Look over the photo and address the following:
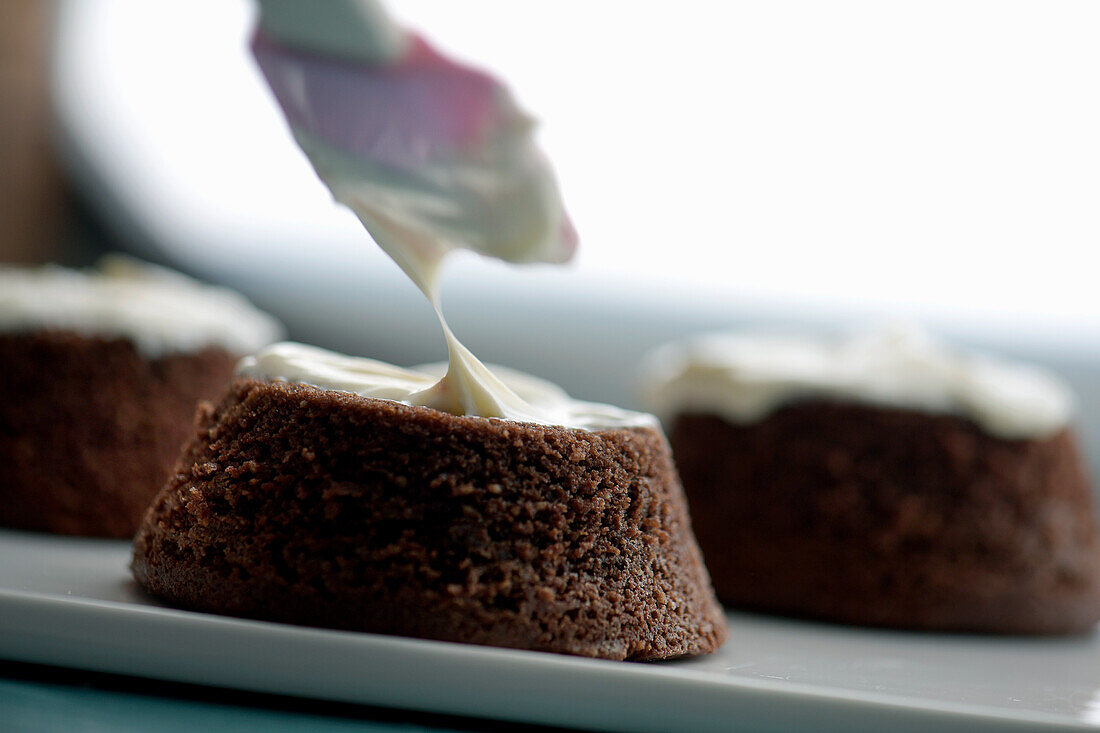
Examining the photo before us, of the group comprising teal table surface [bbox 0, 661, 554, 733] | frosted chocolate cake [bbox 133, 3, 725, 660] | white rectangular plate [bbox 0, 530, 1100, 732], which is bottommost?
teal table surface [bbox 0, 661, 554, 733]

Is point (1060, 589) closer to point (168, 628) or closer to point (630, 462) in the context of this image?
point (630, 462)

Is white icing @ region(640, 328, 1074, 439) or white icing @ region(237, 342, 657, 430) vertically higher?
white icing @ region(237, 342, 657, 430)

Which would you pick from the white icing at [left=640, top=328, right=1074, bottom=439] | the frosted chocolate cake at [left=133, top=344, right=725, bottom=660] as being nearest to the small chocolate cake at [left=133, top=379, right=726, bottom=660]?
the frosted chocolate cake at [left=133, top=344, right=725, bottom=660]

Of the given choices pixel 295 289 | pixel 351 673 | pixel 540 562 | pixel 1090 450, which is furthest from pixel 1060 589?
pixel 295 289

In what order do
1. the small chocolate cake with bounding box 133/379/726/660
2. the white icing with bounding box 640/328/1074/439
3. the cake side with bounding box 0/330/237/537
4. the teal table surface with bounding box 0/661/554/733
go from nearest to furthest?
the teal table surface with bounding box 0/661/554/733
the small chocolate cake with bounding box 133/379/726/660
the cake side with bounding box 0/330/237/537
the white icing with bounding box 640/328/1074/439

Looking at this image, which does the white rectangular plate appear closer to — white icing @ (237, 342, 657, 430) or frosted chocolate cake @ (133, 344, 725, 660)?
frosted chocolate cake @ (133, 344, 725, 660)

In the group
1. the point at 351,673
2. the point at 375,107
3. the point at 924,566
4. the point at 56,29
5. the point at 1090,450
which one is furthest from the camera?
the point at 56,29
